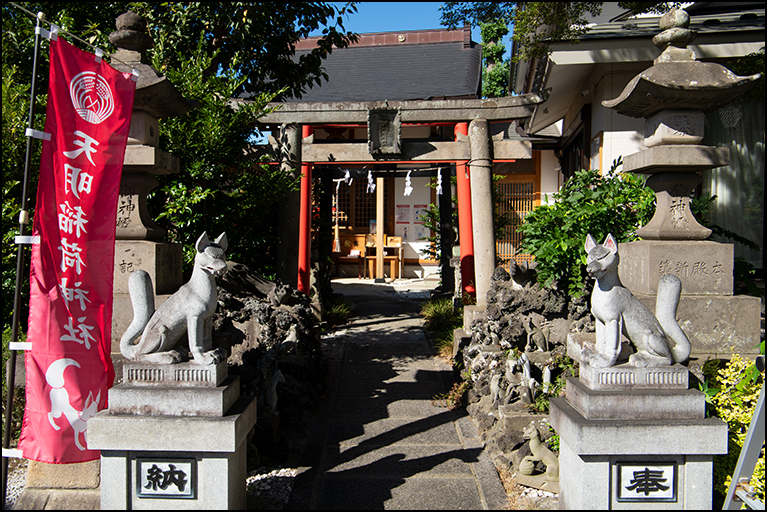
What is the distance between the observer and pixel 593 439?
289cm

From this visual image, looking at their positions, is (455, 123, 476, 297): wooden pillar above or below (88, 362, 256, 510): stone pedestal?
above

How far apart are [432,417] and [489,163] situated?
408 cm

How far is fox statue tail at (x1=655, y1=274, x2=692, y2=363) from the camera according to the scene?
125 inches

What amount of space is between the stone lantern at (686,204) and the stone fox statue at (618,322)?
98 centimetres

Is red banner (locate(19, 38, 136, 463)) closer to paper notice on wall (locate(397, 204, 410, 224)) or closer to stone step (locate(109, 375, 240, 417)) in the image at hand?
stone step (locate(109, 375, 240, 417))

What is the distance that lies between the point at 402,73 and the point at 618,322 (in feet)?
51.9

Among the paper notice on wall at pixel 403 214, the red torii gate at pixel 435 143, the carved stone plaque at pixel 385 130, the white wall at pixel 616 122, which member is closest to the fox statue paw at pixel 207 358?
the red torii gate at pixel 435 143

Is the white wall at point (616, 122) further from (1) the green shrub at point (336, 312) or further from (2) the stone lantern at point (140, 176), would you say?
(2) the stone lantern at point (140, 176)

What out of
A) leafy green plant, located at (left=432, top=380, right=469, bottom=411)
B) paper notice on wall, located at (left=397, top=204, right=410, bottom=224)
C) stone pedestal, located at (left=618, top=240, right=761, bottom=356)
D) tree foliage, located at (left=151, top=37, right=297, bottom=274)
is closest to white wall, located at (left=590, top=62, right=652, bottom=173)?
stone pedestal, located at (left=618, top=240, right=761, bottom=356)

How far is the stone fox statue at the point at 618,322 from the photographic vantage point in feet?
10.0

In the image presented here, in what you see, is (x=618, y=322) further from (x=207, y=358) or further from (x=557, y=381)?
(x=207, y=358)

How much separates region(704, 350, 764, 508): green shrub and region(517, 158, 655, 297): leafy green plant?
141 cm

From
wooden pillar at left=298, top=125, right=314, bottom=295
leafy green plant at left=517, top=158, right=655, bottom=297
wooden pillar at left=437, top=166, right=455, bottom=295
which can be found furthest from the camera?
wooden pillar at left=437, top=166, right=455, bottom=295

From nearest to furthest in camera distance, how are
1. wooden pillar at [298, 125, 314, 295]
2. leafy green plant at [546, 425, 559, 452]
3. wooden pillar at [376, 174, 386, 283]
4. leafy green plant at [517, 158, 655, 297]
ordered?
leafy green plant at [546, 425, 559, 452], leafy green plant at [517, 158, 655, 297], wooden pillar at [298, 125, 314, 295], wooden pillar at [376, 174, 386, 283]
